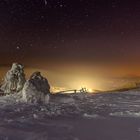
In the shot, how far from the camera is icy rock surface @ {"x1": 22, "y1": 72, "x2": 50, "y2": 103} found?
85.5ft

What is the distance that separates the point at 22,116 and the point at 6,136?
235 inches

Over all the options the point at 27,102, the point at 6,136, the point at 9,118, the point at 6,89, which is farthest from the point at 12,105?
the point at 6,136

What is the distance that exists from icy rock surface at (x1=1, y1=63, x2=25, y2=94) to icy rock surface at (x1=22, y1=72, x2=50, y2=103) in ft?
18.1

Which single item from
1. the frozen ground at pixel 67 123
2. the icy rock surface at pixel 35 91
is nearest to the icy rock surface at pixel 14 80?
the icy rock surface at pixel 35 91

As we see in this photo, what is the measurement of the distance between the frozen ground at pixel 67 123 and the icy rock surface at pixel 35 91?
1.51m

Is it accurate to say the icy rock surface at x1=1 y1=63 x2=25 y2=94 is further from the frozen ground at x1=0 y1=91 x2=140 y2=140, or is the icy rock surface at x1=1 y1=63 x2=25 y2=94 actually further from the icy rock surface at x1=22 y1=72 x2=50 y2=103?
the frozen ground at x1=0 y1=91 x2=140 y2=140

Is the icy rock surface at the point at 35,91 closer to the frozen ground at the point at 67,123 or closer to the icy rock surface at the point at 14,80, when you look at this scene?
the frozen ground at the point at 67,123

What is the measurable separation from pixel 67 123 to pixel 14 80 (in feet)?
55.3

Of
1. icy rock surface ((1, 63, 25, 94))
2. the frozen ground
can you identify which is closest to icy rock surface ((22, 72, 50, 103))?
the frozen ground

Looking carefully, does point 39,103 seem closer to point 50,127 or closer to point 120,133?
point 50,127

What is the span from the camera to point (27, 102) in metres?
25.8

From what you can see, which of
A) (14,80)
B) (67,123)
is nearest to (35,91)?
(14,80)

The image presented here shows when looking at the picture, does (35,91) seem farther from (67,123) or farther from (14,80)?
(67,123)

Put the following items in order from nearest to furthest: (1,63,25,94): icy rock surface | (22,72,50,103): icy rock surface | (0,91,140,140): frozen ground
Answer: (0,91,140,140): frozen ground → (22,72,50,103): icy rock surface → (1,63,25,94): icy rock surface
